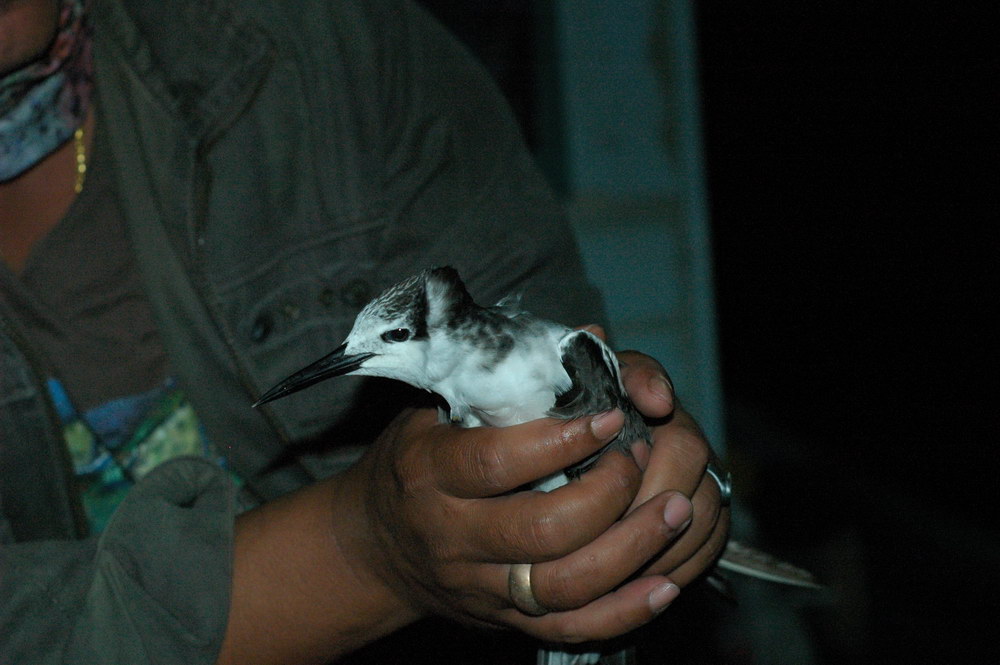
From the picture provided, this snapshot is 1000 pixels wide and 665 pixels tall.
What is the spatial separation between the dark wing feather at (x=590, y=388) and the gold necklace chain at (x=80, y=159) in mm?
1290

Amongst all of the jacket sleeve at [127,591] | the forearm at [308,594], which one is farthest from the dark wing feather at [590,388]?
the jacket sleeve at [127,591]

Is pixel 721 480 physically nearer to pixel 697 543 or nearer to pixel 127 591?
pixel 697 543

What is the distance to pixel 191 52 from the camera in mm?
2000

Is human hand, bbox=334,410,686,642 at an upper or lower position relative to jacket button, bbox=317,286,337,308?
lower

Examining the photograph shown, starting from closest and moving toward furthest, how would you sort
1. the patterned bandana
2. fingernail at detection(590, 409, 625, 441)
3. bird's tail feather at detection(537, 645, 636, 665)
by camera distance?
1. fingernail at detection(590, 409, 625, 441)
2. bird's tail feather at detection(537, 645, 636, 665)
3. the patterned bandana

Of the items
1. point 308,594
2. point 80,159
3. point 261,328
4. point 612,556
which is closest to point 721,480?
point 612,556

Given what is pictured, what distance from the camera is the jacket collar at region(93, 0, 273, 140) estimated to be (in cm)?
196

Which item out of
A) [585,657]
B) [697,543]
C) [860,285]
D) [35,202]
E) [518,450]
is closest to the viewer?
[518,450]

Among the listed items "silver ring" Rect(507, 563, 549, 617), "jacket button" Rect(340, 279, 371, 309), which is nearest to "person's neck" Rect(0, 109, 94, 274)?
"jacket button" Rect(340, 279, 371, 309)

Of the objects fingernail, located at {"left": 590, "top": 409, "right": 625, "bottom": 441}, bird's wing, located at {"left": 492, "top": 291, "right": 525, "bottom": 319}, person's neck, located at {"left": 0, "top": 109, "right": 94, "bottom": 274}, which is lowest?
fingernail, located at {"left": 590, "top": 409, "right": 625, "bottom": 441}

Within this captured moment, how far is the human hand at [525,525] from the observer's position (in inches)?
53.7

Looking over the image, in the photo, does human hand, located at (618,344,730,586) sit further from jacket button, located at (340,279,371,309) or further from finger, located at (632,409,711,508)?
jacket button, located at (340,279,371,309)

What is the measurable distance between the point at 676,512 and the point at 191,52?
1493mm

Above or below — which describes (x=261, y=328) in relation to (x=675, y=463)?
above
